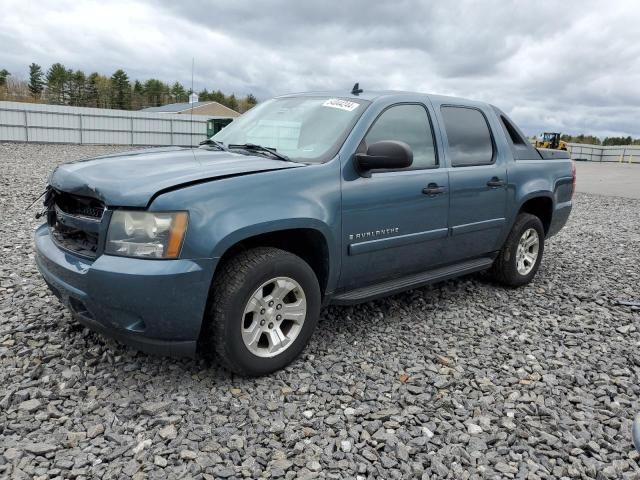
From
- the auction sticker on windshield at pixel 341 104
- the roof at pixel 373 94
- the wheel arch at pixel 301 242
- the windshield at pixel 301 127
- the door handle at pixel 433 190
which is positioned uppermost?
the roof at pixel 373 94

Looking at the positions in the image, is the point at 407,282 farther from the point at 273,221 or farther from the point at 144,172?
the point at 144,172

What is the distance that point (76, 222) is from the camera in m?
2.87

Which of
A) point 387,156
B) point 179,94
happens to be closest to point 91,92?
point 179,94

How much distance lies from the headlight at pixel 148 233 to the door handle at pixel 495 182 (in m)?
2.75

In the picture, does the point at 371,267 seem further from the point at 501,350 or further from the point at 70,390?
the point at 70,390

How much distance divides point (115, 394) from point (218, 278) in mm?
850

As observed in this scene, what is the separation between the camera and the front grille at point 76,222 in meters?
2.79

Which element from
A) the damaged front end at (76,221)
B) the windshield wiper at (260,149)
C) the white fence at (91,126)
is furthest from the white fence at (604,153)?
the damaged front end at (76,221)

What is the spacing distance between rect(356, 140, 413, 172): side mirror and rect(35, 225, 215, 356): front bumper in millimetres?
1209

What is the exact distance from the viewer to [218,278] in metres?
2.82

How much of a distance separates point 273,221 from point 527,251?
3.23 metres

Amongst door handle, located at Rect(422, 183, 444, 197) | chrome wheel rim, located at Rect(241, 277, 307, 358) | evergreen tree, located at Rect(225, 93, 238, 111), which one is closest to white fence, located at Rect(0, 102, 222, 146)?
door handle, located at Rect(422, 183, 444, 197)

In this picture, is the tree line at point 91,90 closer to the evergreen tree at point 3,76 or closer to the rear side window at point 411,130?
the evergreen tree at point 3,76

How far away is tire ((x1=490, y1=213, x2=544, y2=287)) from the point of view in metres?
4.83
